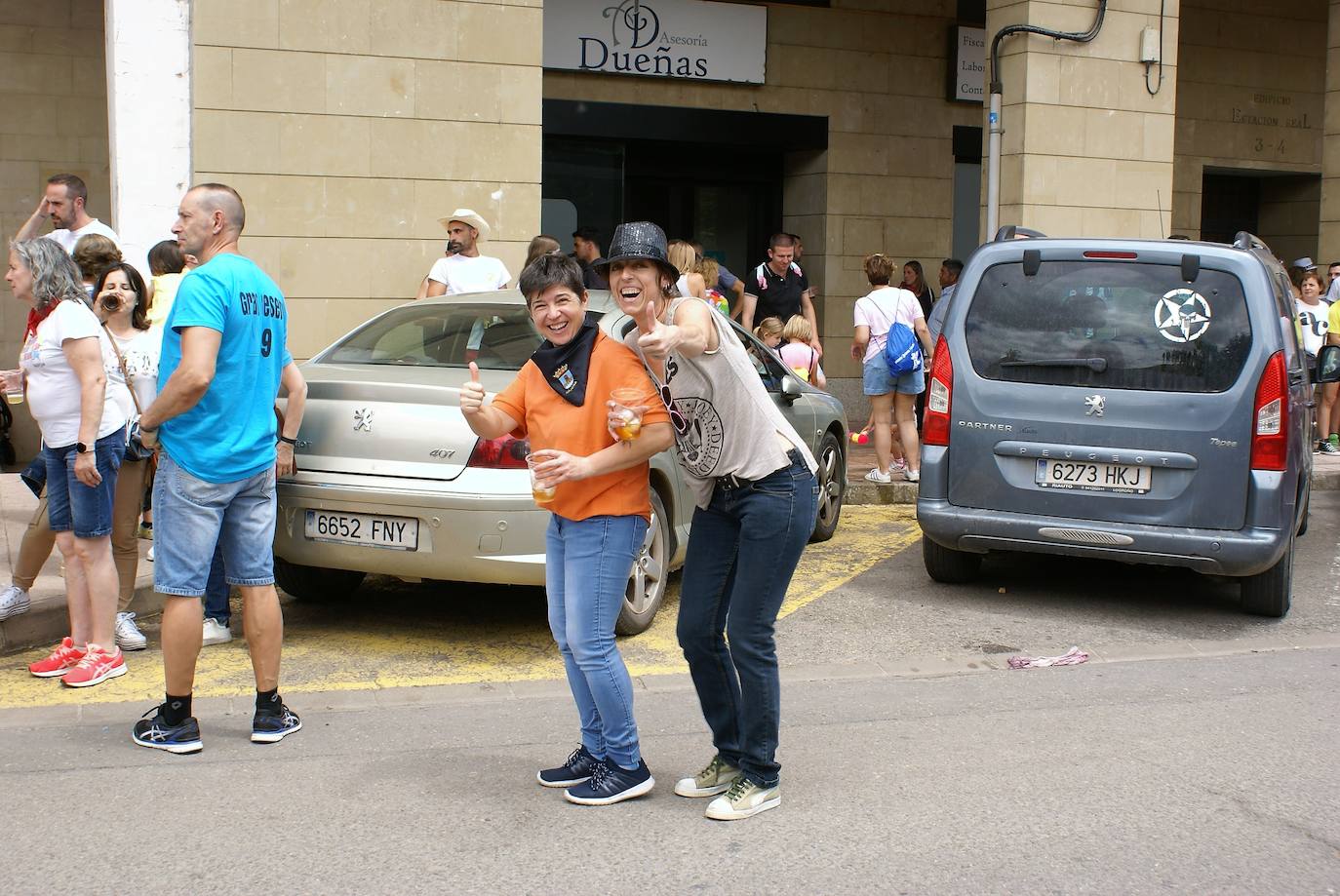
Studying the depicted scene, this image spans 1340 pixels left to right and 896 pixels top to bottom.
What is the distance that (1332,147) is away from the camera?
15820 millimetres

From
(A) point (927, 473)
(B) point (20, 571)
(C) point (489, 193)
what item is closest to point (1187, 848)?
(A) point (927, 473)

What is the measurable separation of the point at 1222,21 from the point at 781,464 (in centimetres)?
1601

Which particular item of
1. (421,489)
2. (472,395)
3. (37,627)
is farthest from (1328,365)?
(37,627)

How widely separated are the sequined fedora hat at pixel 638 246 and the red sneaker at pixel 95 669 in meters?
2.99

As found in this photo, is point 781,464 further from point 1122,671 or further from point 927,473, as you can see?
point 927,473

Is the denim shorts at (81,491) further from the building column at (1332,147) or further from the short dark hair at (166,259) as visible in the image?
the building column at (1332,147)

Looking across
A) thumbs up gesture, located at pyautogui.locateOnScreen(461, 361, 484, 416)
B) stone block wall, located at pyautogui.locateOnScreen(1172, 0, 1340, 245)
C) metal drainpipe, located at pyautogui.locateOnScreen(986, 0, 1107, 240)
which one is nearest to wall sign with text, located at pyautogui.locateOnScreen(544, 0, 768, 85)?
metal drainpipe, located at pyautogui.locateOnScreen(986, 0, 1107, 240)

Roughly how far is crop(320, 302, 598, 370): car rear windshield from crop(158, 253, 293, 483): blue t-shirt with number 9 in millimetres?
1672

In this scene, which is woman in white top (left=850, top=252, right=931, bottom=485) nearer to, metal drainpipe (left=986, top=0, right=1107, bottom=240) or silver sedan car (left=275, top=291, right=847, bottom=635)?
metal drainpipe (left=986, top=0, right=1107, bottom=240)

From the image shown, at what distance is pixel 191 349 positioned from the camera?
4.65 metres

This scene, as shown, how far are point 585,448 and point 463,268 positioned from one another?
5.92 m

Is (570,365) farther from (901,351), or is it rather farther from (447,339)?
(901,351)

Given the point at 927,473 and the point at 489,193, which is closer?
the point at 927,473

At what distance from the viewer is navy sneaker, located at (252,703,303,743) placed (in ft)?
16.3
